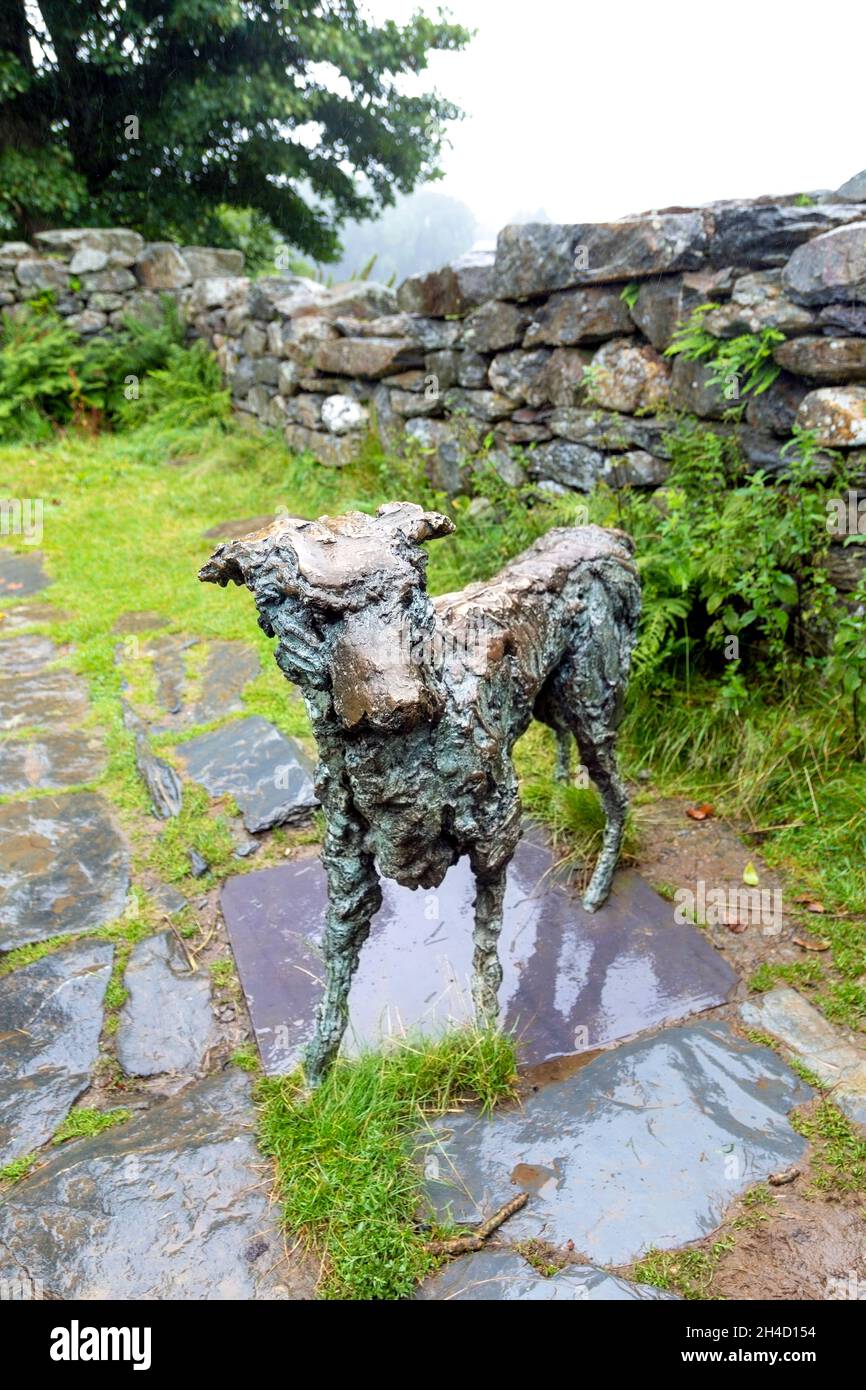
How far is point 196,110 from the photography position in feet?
36.7

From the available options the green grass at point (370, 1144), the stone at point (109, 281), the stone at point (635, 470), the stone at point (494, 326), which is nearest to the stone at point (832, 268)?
the stone at point (635, 470)

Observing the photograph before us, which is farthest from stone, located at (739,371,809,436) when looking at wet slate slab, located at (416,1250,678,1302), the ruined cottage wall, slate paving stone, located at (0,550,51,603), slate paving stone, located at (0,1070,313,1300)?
slate paving stone, located at (0,550,51,603)

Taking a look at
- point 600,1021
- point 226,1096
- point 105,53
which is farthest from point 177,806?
point 105,53

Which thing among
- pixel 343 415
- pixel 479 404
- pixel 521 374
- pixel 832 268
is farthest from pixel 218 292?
pixel 832 268

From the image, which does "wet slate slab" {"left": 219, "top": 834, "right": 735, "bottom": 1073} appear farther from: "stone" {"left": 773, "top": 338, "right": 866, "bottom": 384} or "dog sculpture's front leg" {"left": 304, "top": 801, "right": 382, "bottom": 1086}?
"stone" {"left": 773, "top": 338, "right": 866, "bottom": 384}

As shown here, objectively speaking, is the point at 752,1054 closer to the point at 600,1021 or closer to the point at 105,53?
the point at 600,1021

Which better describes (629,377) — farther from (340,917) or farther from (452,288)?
(340,917)

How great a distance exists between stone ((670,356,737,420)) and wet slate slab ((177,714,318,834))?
2649mm

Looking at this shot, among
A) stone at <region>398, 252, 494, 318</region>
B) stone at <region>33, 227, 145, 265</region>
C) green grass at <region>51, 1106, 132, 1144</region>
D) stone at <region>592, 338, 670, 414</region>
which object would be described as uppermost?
stone at <region>33, 227, 145, 265</region>

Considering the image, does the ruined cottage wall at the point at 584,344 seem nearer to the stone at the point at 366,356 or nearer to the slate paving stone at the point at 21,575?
the stone at the point at 366,356

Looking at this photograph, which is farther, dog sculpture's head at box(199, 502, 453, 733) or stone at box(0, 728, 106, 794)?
stone at box(0, 728, 106, 794)

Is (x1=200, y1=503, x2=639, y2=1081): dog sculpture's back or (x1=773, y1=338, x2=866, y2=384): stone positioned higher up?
(x1=773, y1=338, x2=866, y2=384): stone

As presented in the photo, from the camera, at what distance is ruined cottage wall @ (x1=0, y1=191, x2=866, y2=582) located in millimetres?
4070

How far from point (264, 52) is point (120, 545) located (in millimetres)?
7718
